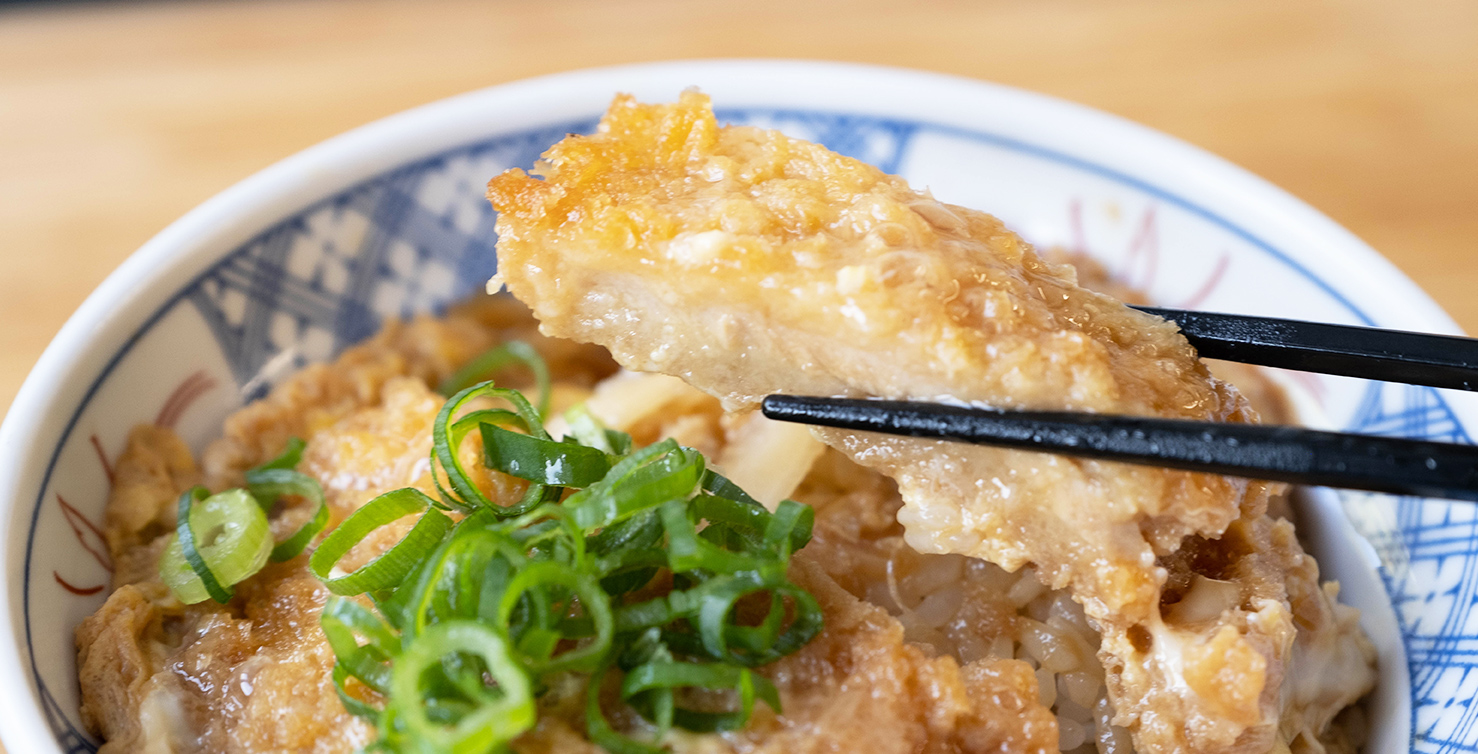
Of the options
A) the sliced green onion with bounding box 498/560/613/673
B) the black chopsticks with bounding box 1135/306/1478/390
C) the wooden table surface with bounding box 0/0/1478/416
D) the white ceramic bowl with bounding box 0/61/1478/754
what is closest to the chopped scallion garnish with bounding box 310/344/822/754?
the sliced green onion with bounding box 498/560/613/673

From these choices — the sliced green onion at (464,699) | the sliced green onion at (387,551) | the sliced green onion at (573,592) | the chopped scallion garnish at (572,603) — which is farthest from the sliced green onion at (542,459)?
the sliced green onion at (464,699)

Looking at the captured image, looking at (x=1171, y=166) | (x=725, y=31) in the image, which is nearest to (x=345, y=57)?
(x=725, y=31)

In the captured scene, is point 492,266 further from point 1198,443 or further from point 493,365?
point 1198,443

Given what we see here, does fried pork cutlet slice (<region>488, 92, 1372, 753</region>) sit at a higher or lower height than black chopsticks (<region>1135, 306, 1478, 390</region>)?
lower

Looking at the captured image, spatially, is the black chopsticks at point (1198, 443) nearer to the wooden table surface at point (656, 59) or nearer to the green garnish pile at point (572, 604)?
the green garnish pile at point (572, 604)

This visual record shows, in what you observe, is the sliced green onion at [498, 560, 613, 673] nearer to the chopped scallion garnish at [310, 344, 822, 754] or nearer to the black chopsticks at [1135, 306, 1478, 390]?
the chopped scallion garnish at [310, 344, 822, 754]

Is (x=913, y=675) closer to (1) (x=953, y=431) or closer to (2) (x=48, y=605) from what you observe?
(1) (x=953, y=431)

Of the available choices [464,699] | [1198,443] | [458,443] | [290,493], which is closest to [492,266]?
[290,493]
